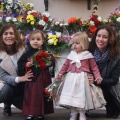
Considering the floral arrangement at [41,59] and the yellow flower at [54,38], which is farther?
the yellow flower at [54,38]

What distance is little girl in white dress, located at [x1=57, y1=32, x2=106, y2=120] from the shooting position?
15.3 ft

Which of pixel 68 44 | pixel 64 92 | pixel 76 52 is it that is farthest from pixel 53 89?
pixel 68 44

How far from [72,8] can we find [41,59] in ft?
7.66

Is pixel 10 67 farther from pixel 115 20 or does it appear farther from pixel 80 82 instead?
pixel 115 20

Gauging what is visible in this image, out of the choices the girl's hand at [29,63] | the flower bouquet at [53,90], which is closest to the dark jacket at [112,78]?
the flower bouquet at [53,90]

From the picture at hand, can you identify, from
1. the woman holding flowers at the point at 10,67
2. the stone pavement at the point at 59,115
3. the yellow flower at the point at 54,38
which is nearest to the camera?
the woman holding flowers at the point at 10,67

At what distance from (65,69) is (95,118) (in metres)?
0.85

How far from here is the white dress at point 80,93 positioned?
15.3 feet

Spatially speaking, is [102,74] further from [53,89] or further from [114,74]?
[53,89]

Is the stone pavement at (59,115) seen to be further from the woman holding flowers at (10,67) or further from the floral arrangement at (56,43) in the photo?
the floral arrangement at (56,43)

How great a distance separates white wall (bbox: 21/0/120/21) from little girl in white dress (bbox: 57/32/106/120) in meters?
2.06

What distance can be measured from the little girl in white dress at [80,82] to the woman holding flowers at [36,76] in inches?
9.3

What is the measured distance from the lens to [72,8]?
22.6 feet

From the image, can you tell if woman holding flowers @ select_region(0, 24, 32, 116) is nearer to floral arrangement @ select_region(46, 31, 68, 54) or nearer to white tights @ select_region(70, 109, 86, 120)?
floral arrangement @ select_region(46, 31, 68, 54)
